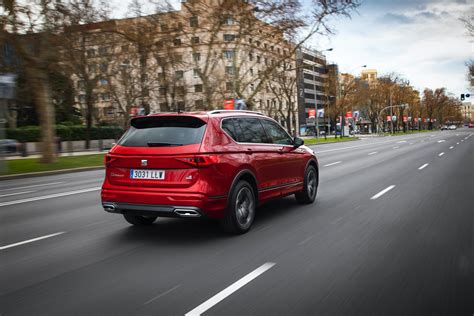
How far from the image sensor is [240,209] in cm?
598

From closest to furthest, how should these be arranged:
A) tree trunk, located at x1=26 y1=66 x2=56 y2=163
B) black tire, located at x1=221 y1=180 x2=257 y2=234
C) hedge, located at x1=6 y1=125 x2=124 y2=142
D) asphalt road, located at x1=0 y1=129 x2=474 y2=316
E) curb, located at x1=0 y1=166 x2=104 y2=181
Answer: asphalt road, located at x1=0 y1=129 x2=474 y2=316 → black tire, located at x1=221 y1=180 x2=257 y2=234 → curb, located at x1=0 y1=166 x2=104 y2=181 → tree trunk, located at x1=26 y1=66 x2=56 y2=163 → hedge, located at x1=6 y1=125 x2=124 y2=142

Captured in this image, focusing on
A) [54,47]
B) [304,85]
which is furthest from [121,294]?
[304,85]

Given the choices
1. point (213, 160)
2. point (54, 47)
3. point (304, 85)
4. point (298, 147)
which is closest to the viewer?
point (213, 160)

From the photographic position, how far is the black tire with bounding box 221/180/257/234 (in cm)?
570

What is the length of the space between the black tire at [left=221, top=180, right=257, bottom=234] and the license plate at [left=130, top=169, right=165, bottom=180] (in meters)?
0.93

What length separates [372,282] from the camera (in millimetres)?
4035

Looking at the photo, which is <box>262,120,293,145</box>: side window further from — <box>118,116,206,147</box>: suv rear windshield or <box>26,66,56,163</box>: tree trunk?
<box>26,66,56,163</box>: tree trunk

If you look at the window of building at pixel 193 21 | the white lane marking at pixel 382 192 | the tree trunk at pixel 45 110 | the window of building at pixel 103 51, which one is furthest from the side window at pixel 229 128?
the window of building at pixel 103 51

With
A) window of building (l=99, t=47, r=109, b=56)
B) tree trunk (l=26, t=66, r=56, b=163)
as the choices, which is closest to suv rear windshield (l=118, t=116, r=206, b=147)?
tree trunk (l=26, t=66, r=56, b=163)

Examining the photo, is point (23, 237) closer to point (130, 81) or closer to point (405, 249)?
point (405, 249)

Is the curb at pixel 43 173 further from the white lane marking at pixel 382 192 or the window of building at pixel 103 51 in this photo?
the window of building at pixel 103 51

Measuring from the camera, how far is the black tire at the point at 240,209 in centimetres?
570

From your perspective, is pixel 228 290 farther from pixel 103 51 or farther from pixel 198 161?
pixel 103 51

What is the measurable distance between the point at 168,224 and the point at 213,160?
1.71 meters
